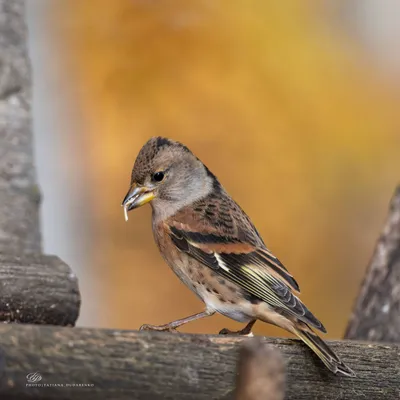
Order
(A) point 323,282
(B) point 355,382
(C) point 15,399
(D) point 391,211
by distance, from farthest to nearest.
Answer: (A) point 323,282
(D) point 391,211
(B) point 355,382
(C) point 15,399

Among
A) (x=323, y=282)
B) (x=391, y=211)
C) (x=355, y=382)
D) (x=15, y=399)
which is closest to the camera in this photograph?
(x=15, y=399)

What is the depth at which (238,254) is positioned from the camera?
299 cm

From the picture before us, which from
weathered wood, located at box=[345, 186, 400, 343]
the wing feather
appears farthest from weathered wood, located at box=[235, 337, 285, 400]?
weathered wood, located at box=[345, 186, 400, 343]

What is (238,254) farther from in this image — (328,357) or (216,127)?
(216,127)

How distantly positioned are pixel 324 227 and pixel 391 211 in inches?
54.3

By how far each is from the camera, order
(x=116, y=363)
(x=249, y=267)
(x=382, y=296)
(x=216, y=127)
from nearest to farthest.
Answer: (x=116, y=363) < (x=249, y=267) < (x=382, y=296) < (x=216, y=127)

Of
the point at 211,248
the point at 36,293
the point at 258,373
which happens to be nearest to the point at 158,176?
the point at 211,248

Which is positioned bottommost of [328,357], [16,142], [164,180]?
[328,357]

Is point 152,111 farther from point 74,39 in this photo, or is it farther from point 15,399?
point 15,399

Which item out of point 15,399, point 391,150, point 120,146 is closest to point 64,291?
point 15,399

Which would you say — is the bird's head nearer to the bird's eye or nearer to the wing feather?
the bird's eye

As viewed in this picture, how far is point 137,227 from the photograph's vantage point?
5.42 metres

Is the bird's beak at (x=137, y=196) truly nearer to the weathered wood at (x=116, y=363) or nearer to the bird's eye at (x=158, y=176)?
the bird's eye at (x=158, y=176)

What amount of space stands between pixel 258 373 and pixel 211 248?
1.45m
